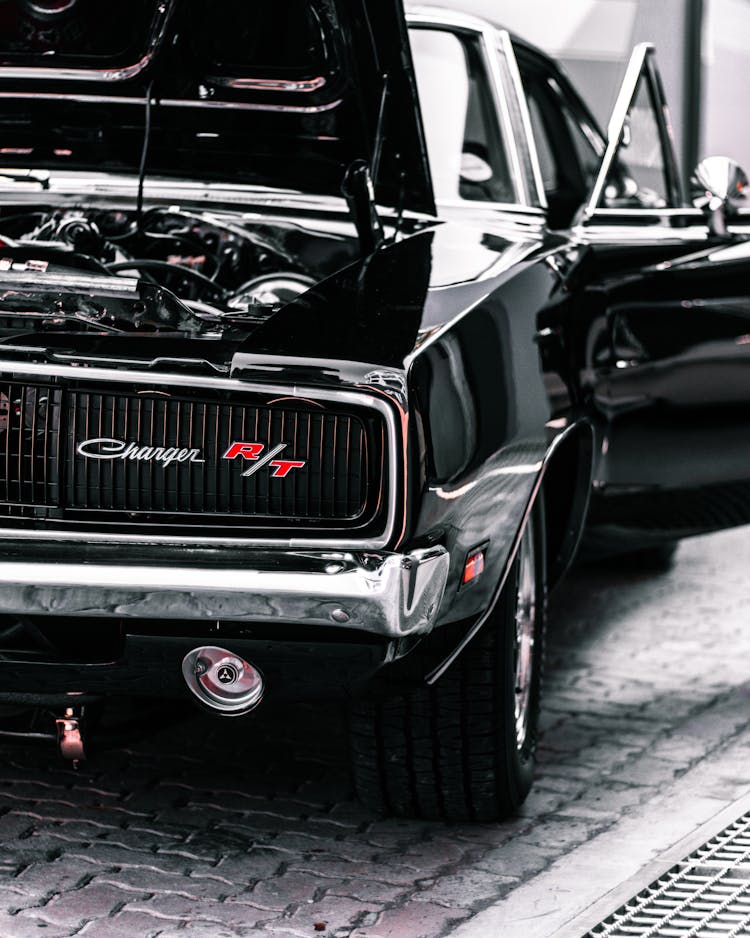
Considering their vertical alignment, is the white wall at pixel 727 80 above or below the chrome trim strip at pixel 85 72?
below

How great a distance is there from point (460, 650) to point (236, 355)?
77cm

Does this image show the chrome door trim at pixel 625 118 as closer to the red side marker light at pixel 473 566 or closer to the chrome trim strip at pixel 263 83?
the chrome trim strip at pixel 263 83

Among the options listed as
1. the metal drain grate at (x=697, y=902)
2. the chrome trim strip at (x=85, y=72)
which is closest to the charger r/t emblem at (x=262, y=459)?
the metal drain grate at (x=697, y=902)

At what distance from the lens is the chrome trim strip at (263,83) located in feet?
13.4

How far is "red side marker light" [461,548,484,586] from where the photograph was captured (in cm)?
315

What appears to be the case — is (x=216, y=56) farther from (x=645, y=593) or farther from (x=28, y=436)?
(x=645, y=593)

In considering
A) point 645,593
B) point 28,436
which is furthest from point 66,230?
point 645,593

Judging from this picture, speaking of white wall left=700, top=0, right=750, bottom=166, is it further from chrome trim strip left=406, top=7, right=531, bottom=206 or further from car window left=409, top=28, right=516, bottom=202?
car window left=409, top=28, right=516, bottom=202

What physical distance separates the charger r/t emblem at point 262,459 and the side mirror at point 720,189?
220cm

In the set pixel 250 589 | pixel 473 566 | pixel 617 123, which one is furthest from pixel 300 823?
pixel 617 123

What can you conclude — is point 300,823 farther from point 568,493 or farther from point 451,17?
Answer: point 451,17

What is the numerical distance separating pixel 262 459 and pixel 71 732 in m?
0.75

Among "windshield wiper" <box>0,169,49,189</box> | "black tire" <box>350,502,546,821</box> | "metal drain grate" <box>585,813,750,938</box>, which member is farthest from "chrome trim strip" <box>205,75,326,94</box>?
"metal drain grate" <box>585,813,750,938</box>

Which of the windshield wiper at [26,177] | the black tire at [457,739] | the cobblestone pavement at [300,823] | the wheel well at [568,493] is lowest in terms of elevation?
the cobblestone pavement at [300,823]
